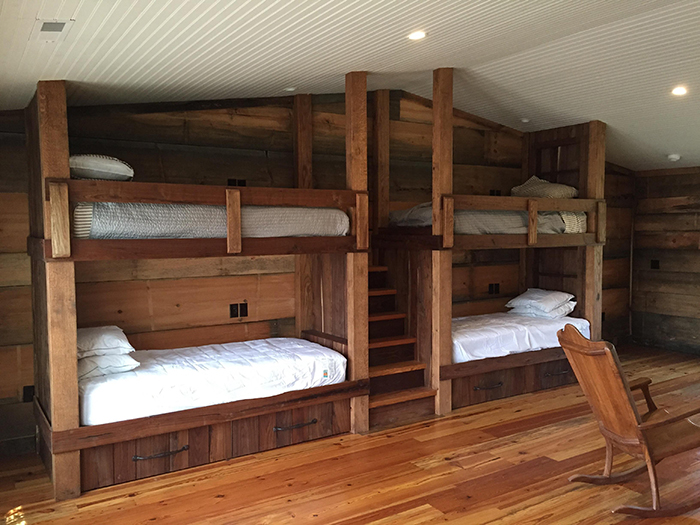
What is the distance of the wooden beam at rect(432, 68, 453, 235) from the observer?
470cm

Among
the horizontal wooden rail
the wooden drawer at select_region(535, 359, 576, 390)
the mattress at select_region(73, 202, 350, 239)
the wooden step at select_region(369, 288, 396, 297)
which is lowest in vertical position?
the wooden drawer at select_region(535, 359, 576, 390)

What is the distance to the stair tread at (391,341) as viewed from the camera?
4809mm

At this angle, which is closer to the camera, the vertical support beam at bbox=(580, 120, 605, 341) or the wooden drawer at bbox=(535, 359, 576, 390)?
the wooden drawer at bbox=(535, 359, 576, 390)

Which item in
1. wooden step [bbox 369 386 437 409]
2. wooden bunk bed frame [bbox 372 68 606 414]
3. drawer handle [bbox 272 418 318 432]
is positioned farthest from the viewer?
wooden bunk bed frame [bbox 372 68 606 414]

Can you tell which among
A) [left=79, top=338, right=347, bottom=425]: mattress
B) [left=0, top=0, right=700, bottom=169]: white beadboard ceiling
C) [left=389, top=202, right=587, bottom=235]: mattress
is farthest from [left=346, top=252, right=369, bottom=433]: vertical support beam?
[left=0, top=0, right=700, bottom=169]: white beadboard ceiling

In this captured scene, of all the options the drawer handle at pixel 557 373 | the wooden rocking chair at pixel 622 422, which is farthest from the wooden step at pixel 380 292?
the wooden rocking chair at pixel 622 422

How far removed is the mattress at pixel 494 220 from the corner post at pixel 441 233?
0.20 metres

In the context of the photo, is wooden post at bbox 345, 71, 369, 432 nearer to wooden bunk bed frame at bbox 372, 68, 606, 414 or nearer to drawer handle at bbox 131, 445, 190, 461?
wooden bunk bed frame at bbox 372, 68, 606, 414

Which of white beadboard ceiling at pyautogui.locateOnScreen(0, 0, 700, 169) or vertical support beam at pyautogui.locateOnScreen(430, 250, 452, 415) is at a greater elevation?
white beadboard ceiling at pyautogui.locateOnScreen(0, 0, 700, 169)

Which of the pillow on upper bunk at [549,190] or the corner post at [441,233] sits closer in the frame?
the corner post at [441,233]

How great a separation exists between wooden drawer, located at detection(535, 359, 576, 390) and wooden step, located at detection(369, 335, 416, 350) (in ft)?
4.34

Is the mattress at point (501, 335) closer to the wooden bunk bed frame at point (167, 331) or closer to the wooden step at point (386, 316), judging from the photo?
the wooden step at point (386, 316)

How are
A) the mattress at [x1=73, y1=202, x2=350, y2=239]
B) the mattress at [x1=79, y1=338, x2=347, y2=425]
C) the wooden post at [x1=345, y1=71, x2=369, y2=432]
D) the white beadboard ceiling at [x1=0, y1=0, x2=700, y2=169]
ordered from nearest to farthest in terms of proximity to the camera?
the white beadboard ceiling at [x1=0, y1=0, x2=700, y2=169] → the mattress at [x1=73, y1=202, x2=350, y2=239] → the mattress at [x1=79, y1=338, x2=347, y2=425] → the wooden post at [x1=345, y1=71, x2=369, y2=432]

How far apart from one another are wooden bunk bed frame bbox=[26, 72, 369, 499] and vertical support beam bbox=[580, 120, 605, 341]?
264cm
